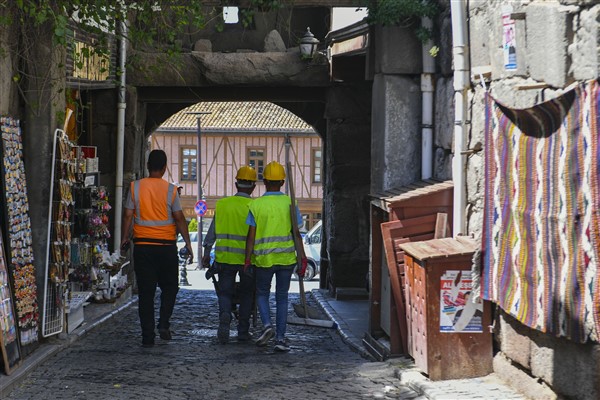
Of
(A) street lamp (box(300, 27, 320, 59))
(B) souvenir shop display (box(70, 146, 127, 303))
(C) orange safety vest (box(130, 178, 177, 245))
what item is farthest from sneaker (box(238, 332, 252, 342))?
(A) street lamp (box(300, 27, 320, 59))

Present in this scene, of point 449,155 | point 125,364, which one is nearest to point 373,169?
point 449,155

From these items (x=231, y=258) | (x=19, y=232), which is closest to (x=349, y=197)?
(x=231, y=258)

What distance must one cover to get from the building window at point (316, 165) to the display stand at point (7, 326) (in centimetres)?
3652

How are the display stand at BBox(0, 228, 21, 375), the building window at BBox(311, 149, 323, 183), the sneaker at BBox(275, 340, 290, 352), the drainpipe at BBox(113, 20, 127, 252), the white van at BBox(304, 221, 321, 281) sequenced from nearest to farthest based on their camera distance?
the display stand at BBox(0, 228, 21, 375), the sneaker at BBox(275, 340, 290, 352), the drainpipe at BBox(113, 20, 127, 252), the white van at BBox(304, 221, 321, 281), the building window at BBox(311, 149, 323, 183)

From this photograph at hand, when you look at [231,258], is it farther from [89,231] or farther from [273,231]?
[89,231]

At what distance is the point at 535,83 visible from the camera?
252 inches

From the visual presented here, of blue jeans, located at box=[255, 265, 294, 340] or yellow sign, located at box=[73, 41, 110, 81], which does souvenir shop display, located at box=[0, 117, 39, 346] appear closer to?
blue jeans, located at box=[255, 265, 294, 340]

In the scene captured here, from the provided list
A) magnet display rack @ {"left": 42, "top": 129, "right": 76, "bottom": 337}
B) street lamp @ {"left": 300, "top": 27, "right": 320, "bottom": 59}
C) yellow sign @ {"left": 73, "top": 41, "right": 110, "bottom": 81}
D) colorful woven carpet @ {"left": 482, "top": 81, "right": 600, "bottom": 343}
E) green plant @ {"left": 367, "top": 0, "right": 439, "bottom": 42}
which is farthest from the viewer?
street lamp @ {"left": 300, "top": 27, "right": 320, "bottom": 59}

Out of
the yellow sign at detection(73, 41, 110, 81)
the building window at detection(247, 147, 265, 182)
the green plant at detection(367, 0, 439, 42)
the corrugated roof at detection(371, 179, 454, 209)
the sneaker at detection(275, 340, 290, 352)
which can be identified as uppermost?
the green plant at detection(367, 0, 439, 42)

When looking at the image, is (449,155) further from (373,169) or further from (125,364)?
(125,364)

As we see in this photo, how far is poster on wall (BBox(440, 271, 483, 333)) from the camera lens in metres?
7.20

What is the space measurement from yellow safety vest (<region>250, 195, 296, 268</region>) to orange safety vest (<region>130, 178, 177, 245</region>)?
2.45 ft

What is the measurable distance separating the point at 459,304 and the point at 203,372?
6.44ft

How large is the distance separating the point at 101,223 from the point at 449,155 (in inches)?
158
